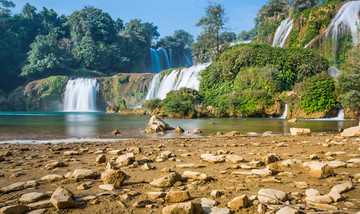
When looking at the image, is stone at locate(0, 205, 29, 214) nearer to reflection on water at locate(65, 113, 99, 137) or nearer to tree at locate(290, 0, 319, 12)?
reflection on water at locate(65, 113, 99, 137)

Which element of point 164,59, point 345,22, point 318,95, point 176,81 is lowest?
point 318,95

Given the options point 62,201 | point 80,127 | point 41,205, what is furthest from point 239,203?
point 80,127

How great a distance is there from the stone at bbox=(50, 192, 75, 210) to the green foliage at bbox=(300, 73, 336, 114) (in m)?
18.6

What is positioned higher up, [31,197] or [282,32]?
[282,32]

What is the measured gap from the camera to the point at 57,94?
4075 cm

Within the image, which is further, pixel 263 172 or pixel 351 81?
pixel 351 81

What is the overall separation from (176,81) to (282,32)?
1421cm

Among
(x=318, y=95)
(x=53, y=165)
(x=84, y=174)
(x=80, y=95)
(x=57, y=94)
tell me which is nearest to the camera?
(x=84, y=174)

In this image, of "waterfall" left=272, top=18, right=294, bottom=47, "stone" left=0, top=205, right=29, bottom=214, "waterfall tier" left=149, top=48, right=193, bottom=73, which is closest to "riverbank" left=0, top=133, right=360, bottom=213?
"stone" left=0, top=205, right=29, bottom=214

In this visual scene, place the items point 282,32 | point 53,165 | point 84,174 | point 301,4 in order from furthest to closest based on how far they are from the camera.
Answer: 1. point 301,4
2. point 282,32
3. point 53,165
4. point 84,174

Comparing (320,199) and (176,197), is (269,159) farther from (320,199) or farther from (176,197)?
(176,197)

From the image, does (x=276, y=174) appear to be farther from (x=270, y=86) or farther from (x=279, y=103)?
(x=270, y=86)

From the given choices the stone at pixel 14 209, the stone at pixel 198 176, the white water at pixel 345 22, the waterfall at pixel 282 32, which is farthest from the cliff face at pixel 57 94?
the stone at pixel 14 209

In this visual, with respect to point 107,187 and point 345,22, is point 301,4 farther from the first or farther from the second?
point 107,187
